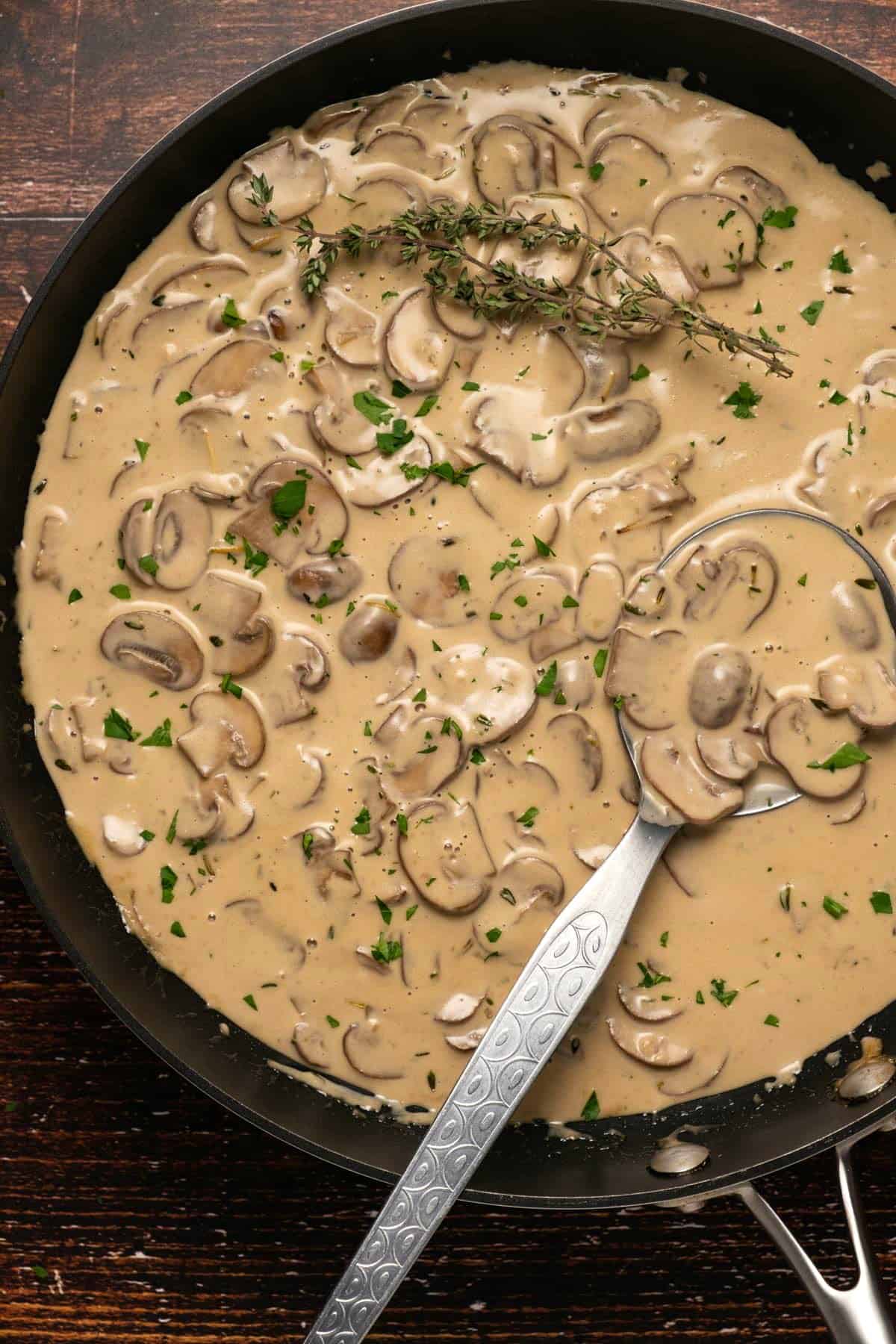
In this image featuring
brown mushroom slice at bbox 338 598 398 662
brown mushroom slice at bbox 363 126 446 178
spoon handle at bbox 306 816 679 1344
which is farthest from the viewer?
brown mushroom slice at bbox 363 126 446 178

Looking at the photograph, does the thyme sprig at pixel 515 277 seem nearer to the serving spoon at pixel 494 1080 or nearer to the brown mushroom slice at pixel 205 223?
the brown mushroom slice at pixel 205 223

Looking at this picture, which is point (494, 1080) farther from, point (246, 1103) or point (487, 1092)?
point (246, 1103)

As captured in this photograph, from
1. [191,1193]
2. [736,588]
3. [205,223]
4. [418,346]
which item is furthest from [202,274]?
[191,1193]

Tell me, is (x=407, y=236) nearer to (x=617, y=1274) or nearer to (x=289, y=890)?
(x=289, y=890)

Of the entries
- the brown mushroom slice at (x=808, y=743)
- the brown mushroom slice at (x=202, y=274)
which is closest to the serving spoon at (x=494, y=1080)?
the brown mushroom slice at (x=808, y=743)

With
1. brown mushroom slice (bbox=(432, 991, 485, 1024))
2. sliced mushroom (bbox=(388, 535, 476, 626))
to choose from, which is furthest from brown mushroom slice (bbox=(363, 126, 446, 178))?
brown mushroom slice (bbox=(432, 991, 485, 1024))

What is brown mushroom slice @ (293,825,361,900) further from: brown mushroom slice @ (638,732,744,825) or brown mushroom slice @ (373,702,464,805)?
brown mushroom slice @ (638,732,744,825)
